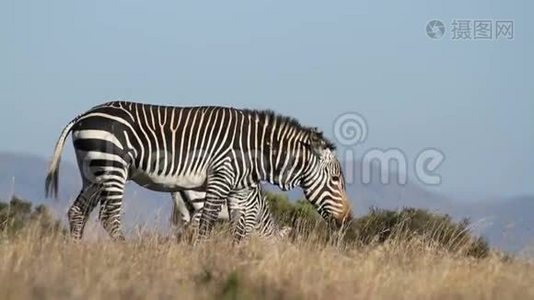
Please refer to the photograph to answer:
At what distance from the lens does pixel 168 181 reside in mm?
14891

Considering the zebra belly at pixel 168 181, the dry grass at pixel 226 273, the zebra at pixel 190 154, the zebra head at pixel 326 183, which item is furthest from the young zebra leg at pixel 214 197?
the dry grass at pixel 226 273

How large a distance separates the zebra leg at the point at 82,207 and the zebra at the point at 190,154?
13mm

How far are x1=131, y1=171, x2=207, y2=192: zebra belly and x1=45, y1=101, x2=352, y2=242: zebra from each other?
1 centimetres

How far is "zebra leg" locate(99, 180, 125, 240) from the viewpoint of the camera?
14.0 m

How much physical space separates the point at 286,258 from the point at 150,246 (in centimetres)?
180

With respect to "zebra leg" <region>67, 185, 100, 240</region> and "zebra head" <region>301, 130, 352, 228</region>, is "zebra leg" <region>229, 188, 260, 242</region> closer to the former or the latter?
"zebra head" <region>301, 130, 352, 228</region>

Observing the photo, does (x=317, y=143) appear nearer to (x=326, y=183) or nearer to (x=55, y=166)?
(x=326, y=183)

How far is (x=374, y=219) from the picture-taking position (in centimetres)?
1981

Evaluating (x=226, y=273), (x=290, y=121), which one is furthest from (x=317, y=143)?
(x=226, y=273)

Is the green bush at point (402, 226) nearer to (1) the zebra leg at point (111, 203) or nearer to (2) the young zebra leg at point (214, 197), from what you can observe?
(2) the young zebra leg at point (214, 197)

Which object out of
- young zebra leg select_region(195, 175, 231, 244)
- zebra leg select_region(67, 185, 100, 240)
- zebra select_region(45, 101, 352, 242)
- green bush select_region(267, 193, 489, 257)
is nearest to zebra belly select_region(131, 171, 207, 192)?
zebra select_region(45, 101, 352, 242)

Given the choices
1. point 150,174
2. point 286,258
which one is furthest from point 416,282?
point 150,174

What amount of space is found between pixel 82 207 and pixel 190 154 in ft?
5.80

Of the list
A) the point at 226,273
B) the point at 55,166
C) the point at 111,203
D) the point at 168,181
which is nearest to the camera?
the point at 226,273
